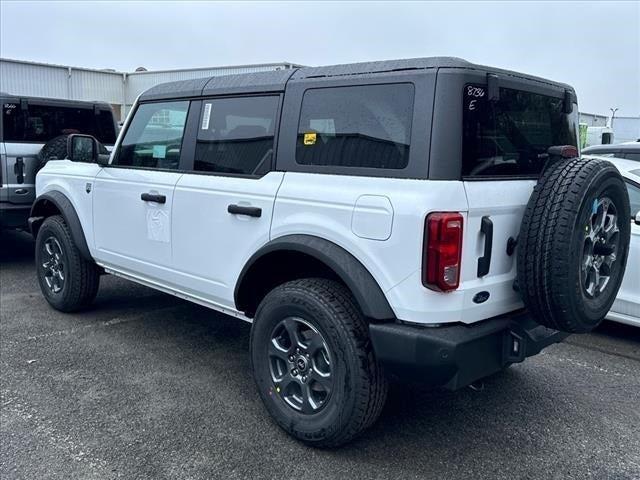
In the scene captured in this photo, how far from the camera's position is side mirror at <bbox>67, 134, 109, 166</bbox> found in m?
4.85

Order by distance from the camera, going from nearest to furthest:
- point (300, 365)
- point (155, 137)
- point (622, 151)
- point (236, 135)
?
point (300, 365) → point (236, 135) → point (155, 137) → point (622, 151)

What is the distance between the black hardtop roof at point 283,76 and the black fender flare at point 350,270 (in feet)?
2.99

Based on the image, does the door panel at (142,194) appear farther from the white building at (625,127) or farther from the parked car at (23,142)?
the white building at (625,127)

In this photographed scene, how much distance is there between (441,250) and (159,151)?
2472mm

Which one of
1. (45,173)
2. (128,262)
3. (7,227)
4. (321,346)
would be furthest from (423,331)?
(7,227)

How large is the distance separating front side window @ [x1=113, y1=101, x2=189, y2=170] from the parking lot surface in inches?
56.9

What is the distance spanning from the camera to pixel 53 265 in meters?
5.48

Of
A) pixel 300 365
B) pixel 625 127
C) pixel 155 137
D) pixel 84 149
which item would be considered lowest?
pixel 300 365

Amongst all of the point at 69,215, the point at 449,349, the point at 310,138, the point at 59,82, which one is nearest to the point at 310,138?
the point at 310,138

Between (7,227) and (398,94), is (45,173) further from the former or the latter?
(398,94)

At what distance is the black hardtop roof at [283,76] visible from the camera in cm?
288

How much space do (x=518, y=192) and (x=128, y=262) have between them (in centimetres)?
293

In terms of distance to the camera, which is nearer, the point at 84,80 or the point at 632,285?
the point at 632,285

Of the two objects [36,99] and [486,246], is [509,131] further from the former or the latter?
[36,99]
